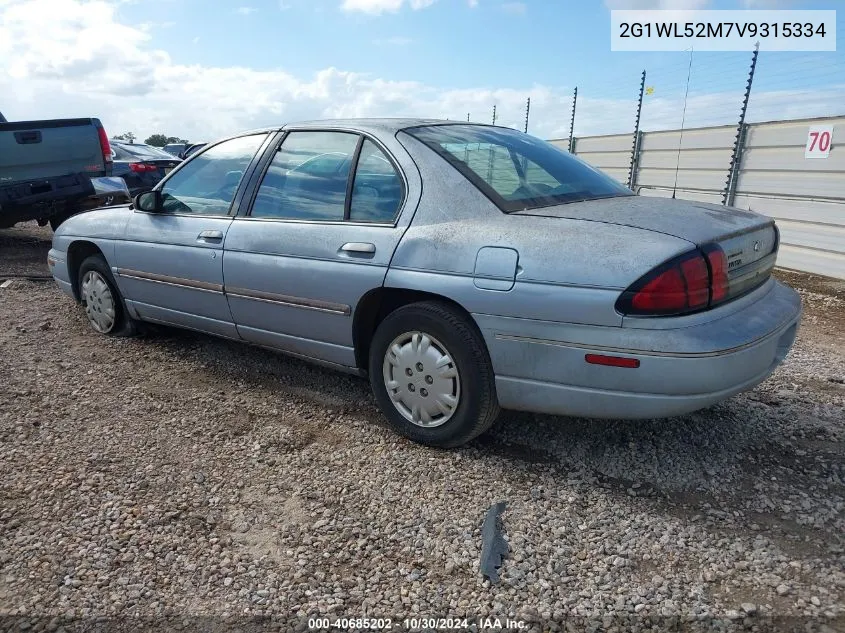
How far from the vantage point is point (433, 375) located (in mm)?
2908

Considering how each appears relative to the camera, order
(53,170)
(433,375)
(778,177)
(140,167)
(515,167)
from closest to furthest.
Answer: (433,375), (515,167), (53,170), (778,177), (140,167)

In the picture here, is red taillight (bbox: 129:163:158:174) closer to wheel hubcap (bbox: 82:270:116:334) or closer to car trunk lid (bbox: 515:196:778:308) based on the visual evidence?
wheel hubcap (bbox: 82:270:116:334)

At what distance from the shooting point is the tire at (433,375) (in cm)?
277

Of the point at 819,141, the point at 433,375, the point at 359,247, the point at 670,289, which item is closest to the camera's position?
the point at 670,289

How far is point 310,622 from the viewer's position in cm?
198

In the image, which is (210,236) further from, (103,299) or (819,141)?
(819,141)

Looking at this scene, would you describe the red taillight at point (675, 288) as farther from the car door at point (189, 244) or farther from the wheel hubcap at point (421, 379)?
the car door at point (189, 244)

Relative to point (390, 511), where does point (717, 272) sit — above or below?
above

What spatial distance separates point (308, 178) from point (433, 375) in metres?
1.36

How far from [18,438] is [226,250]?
4.72 ft

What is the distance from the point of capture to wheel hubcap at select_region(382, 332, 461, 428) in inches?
113

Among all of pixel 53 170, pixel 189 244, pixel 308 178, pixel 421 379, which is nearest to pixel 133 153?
pixel 53 170

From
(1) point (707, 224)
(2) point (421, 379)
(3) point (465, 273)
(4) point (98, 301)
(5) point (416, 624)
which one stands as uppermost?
(1) point (707, 224)

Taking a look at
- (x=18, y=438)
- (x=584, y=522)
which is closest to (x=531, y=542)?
(x=584, y=522)
